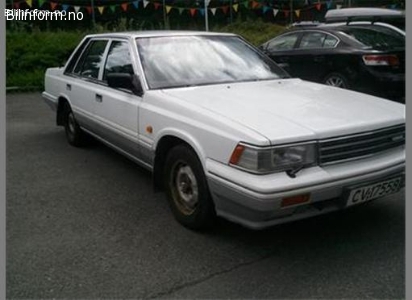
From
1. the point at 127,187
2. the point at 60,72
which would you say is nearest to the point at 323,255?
the point at 127,187

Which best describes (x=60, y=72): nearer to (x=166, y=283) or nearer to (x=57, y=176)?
(x=57, y=176)

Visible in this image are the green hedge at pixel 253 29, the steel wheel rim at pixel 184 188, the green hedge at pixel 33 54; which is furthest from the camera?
the green hedge at pixel 253 29

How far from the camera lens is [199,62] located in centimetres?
451

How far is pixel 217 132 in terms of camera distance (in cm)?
333

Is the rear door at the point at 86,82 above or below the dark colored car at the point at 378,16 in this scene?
below

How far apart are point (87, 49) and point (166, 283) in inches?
144

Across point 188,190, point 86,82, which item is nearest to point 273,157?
point 188,190

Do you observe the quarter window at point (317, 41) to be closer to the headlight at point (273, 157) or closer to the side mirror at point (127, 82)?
the side mirror at point (127, 82)

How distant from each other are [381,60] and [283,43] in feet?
7.32

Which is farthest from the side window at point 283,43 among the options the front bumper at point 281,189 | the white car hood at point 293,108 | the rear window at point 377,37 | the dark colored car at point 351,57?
the front bumper at point 281,189

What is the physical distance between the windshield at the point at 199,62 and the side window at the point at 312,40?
13.1ft

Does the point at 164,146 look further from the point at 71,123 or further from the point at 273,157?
the point at 71,123

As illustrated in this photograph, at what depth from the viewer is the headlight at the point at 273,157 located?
306 cm

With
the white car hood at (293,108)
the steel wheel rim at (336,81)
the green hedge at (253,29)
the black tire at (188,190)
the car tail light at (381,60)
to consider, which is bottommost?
the black tire at (188,190)
